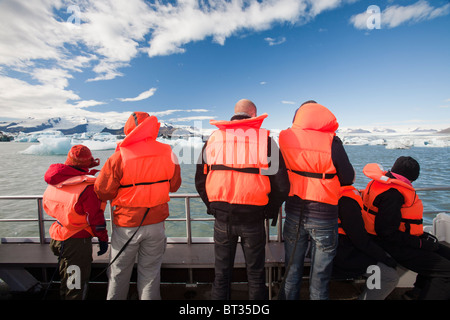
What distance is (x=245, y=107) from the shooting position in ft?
6.18

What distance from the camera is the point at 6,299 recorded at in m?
2.41

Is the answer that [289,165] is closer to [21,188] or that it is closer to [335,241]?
[335,241]

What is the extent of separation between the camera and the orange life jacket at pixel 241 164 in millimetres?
1786

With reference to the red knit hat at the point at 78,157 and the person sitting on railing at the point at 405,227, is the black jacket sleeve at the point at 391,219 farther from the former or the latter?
the red knit hat at the point at 78,157

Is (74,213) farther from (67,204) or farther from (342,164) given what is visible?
(342,164)

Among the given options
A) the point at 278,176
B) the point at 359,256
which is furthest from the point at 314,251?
the point at 278,176

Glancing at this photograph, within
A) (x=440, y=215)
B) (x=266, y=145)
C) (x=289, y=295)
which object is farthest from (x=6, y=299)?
(x=440, y=215)

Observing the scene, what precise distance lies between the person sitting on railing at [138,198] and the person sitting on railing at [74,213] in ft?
0.63

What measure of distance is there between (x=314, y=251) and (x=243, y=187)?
868 millimetres

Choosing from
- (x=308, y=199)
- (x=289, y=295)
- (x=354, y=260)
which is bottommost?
(x=289, y=295)

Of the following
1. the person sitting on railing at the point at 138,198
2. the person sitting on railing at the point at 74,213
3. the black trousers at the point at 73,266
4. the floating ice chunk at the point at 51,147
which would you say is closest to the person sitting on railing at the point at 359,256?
the person sitting on railing at the point at 138,198

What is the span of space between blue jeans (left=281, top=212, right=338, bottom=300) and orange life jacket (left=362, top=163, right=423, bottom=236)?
2.32ft

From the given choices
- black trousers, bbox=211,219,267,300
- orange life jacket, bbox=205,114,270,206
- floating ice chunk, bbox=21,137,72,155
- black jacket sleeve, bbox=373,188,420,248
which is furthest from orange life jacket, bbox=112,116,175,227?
floating ice chunk, bbox=21,137,72,155

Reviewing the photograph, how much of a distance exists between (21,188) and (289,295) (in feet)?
61.5
